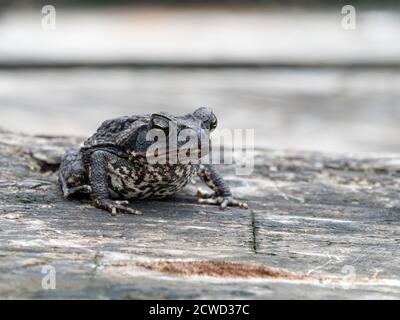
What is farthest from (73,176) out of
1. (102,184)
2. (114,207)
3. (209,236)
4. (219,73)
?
(219,73)

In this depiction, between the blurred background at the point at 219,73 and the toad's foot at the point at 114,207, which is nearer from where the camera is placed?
the toad's foot at the point at 114,207

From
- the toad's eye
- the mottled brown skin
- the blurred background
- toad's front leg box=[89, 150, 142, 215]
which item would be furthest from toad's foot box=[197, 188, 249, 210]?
the blurred background

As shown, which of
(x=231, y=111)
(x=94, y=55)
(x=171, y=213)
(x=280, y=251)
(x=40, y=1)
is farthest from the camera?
(x=40, y=1)

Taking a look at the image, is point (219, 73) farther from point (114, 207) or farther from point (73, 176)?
point (114, 207)

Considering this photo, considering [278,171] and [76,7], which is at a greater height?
[76,7]

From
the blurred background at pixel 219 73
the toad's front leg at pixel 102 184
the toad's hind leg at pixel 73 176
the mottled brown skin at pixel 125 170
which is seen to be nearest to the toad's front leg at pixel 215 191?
the mottled brown skin at pixel 125 170

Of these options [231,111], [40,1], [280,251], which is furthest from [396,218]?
[40,1]

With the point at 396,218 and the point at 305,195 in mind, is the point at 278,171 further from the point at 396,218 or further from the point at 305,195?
the point at 396,218

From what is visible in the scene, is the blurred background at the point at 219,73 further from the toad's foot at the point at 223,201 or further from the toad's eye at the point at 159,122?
the toad's eye at the point at 159,122
